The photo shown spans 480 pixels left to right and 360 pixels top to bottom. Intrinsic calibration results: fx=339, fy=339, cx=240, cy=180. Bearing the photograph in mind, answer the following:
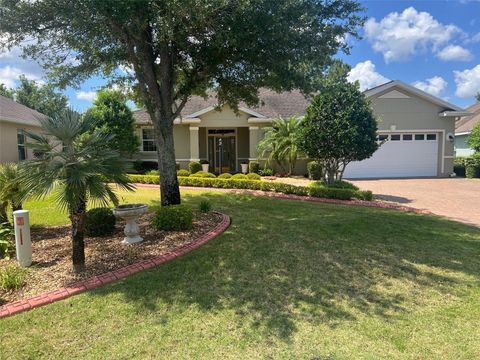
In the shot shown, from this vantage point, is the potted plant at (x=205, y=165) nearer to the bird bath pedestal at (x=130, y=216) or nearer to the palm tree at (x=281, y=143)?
the palm tree at (x=281, y=143)

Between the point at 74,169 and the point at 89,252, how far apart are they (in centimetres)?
197

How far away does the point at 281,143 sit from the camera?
692 inches

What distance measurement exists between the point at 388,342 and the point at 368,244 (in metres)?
3.35

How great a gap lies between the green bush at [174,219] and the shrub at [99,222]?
0.97 metres

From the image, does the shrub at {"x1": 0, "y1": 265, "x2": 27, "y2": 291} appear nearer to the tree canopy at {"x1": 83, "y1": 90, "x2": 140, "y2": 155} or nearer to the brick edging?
the brick edging

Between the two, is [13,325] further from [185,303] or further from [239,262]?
[239,262]

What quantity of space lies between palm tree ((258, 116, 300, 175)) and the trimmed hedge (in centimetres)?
404

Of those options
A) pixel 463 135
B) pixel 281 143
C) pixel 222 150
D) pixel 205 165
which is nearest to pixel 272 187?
pixel 281 143

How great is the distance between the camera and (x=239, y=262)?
18.7 feet

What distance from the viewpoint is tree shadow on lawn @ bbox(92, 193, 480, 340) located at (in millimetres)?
4305

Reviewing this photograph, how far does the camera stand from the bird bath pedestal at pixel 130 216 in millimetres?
6391

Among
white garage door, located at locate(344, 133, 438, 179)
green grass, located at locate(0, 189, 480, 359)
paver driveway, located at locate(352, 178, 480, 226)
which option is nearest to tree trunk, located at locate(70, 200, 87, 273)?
green grass, located at locate(0, 189, 480, 359)

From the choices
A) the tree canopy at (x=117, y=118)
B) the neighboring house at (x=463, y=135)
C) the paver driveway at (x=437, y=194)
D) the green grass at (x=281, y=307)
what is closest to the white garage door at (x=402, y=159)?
the paver driveway at (x=437, y=194)

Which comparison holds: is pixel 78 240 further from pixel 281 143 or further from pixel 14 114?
pixel 14 114
